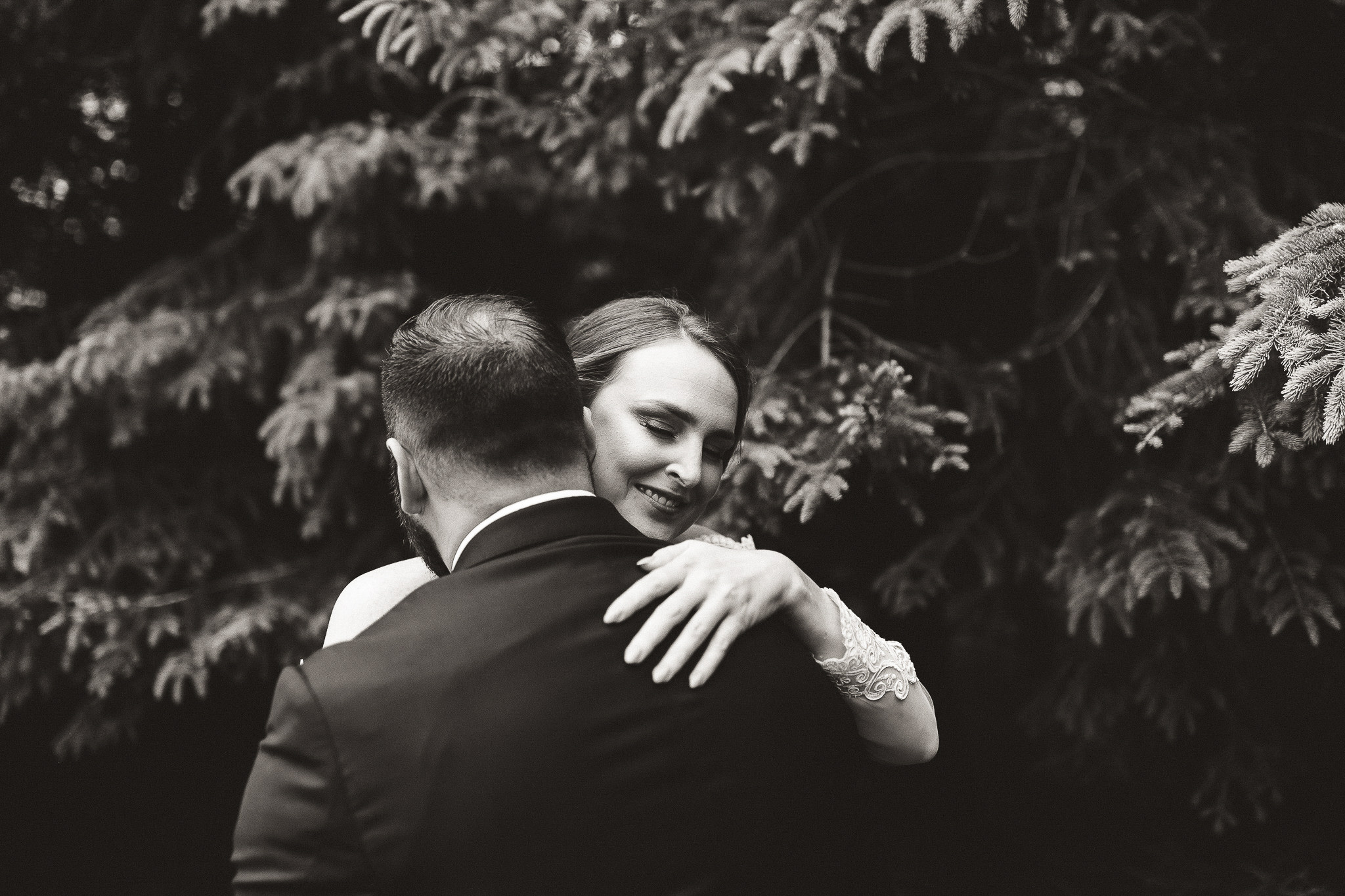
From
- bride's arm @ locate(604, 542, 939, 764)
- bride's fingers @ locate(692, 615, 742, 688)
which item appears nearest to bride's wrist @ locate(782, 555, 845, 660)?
bride's arm @ locate(604, 542, 939, 764)

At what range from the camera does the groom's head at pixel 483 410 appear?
1.89 meters

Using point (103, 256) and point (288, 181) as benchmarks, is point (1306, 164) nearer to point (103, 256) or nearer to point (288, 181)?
point (288, 181)

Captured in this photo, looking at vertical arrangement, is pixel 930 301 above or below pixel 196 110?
below

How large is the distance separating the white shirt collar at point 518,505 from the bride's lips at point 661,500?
77 centimetres

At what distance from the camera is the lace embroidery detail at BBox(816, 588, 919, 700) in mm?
2152

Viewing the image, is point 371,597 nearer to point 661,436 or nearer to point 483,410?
point 661,436

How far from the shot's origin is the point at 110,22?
15.9 feet

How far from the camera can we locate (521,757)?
162 cm

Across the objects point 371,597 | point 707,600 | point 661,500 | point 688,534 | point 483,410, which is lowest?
point 688,534

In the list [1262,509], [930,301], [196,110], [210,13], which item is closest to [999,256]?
[930,301]

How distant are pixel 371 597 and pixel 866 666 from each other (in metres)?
1.27

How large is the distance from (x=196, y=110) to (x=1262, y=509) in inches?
194

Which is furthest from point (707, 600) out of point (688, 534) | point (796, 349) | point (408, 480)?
point (796, 349)

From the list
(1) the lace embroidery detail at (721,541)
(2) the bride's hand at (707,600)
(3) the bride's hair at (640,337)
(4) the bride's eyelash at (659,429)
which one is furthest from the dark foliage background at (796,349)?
(2) the bride's hand at (707,600)
